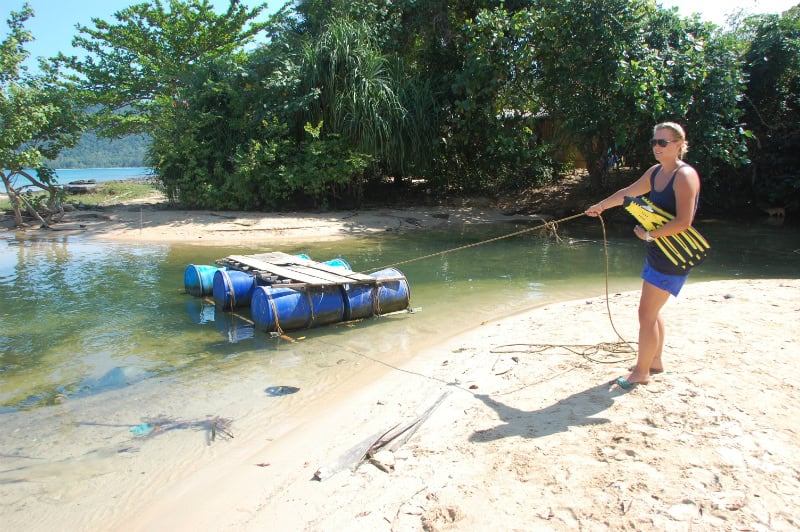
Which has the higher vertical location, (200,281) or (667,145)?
(667,145)

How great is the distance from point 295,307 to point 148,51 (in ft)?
56.5

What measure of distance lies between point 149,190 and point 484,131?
48.6 feet

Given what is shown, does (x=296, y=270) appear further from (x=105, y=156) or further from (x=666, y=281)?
(x=105, y=156)

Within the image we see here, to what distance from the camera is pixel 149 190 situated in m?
23.2

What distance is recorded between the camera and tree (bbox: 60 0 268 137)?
1938 centimetres

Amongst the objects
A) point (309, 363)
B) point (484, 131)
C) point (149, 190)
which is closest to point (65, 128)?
point (149, 190)

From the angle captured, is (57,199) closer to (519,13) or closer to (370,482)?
(519,13)

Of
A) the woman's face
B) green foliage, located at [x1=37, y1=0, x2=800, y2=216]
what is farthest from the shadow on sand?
green foliage, located at [x1=37, y1=0, x2=800, y2=216]

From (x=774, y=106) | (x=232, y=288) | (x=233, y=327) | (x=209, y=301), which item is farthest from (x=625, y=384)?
(x=774, y=106)

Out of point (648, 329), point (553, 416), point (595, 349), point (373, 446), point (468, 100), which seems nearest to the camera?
point (373, 446)

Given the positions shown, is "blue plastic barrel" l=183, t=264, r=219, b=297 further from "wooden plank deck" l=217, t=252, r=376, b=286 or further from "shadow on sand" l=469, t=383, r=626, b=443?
"shadow on sand" l=469, t=383, r=626, b=443

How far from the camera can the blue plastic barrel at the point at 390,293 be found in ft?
24.3

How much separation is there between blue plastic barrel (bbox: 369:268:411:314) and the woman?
12.5ft

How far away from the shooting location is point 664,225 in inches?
144
